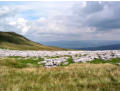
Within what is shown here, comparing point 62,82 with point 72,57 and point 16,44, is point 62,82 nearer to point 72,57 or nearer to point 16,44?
point 72,57

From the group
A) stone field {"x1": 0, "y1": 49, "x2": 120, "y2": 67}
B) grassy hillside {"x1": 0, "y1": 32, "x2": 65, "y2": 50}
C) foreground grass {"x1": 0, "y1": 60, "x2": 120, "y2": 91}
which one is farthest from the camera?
Result: grassy hillside {"x1": 0, "y1": 32, "x2": 65, "y2": 50}

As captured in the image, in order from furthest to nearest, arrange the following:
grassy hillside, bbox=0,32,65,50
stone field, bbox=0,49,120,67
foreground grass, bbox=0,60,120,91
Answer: grassy hillside, bbox=0,32,65,50 < stone field, bbox=0,49,120,67 < foreground grass, bbox=0,60,120,91

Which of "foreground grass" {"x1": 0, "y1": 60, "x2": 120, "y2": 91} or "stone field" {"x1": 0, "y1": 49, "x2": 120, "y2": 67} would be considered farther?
"stone field" {"x1": 0, "y1": 49, "x2": 120, "y2": 67}

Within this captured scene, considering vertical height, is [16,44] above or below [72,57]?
above

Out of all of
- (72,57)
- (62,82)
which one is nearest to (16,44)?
(72,57)

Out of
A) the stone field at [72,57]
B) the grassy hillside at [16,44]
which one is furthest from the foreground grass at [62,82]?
the grassy hillside at [16,44]

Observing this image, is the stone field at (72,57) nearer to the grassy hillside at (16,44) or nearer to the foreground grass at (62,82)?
the foreground grass at (62,82)

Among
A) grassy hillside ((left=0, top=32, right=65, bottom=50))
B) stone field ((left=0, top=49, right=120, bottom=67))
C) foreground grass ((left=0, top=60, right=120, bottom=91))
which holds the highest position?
grassy hillside ((left=0, top=32, right=65, bottom=50))

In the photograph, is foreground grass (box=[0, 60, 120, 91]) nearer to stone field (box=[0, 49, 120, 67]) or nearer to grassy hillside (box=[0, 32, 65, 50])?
stone field (box=[0, 49, 120, 67])

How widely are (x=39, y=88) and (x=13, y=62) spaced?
50.7ft

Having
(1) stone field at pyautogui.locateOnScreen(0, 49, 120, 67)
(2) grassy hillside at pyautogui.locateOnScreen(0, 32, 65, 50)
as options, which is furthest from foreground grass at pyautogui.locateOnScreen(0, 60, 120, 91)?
(2) grassy hillside at pyautogui.locateOnScreen(0, 32, 65, 50)

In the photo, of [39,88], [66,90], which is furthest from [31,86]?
[66,90]

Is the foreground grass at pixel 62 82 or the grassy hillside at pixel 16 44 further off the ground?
the grassy hillside at pixel 16 44

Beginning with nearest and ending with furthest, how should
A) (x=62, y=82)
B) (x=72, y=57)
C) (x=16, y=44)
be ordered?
(x=62, y=82) < (x=72, y=57) < (x=16, y=44)
